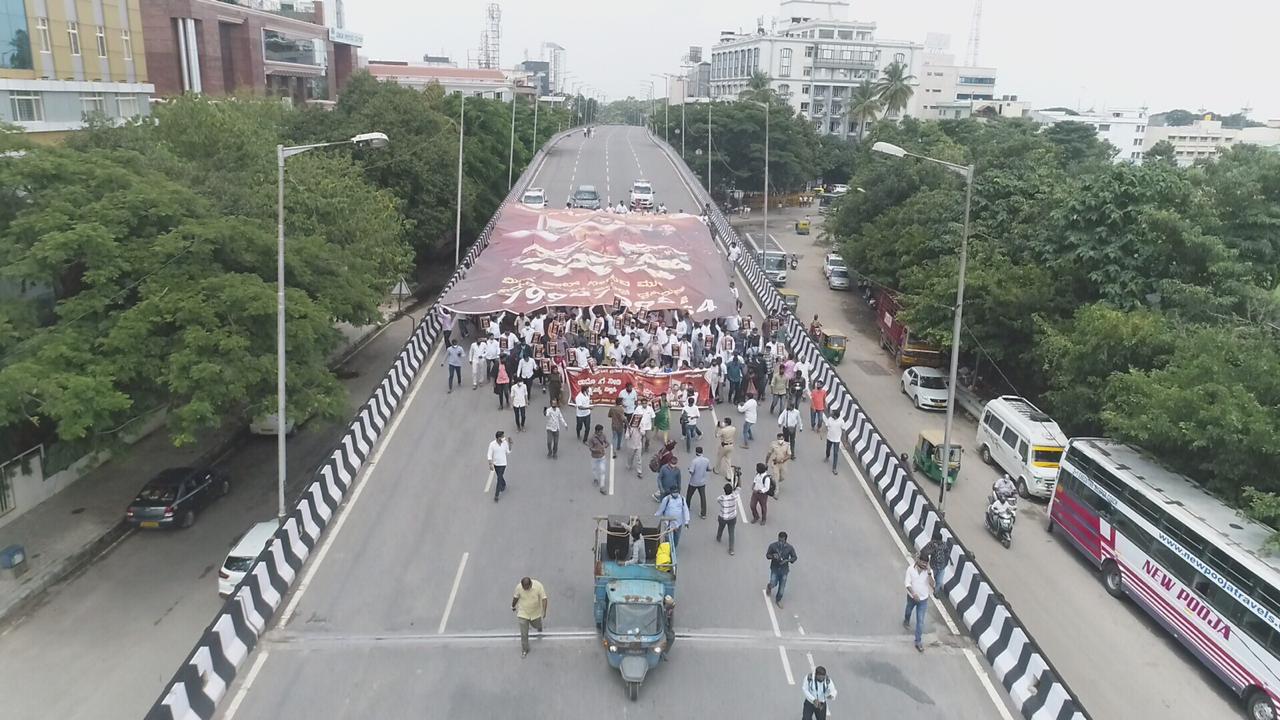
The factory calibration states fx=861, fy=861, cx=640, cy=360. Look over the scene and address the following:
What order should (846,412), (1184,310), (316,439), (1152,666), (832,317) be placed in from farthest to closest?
(832,317), (316,439), (1184,310), (846,412), (1152,666)

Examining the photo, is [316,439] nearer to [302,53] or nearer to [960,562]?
[960,562]

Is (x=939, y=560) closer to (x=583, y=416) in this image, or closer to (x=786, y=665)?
(x=786, y=665)

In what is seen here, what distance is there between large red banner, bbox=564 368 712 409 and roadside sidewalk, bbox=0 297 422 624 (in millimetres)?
11253

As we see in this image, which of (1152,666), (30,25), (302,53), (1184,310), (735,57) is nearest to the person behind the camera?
(1152,666)

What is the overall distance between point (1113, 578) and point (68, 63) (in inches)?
1978

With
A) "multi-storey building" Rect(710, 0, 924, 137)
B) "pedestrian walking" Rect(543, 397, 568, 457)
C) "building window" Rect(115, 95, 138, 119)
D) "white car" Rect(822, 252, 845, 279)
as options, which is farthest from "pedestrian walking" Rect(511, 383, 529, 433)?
"multi-storey building" Rect(710, 0, 924, 137)

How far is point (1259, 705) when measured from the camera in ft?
50.9

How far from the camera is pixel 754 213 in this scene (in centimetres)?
9088

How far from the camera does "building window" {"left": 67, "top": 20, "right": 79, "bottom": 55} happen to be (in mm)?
43594

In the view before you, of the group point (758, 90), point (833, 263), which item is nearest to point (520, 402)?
point (833, 263)

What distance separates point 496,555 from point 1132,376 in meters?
16.8

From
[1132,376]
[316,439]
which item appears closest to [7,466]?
[316,439]

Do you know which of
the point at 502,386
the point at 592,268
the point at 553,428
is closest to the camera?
the point at 553,428

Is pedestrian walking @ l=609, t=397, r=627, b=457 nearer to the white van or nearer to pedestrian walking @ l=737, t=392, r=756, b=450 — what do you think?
pedestrian walking @ l=737, t=392, r=756, b=450
